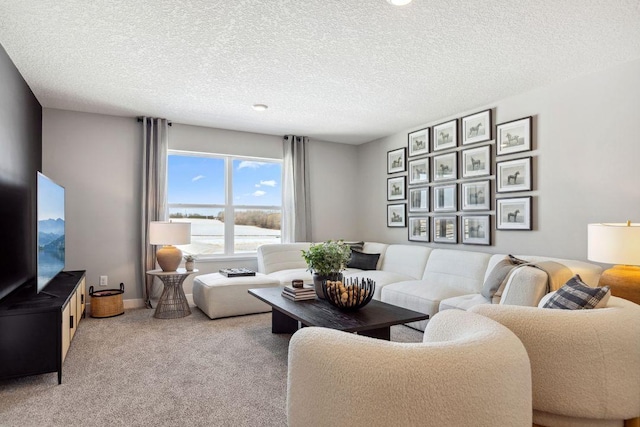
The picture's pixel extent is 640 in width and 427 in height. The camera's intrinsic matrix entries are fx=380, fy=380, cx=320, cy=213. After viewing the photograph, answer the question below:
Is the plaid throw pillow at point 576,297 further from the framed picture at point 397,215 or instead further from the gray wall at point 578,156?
the framed picture at point 397,215

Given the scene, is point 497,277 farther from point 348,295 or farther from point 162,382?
point 162,382

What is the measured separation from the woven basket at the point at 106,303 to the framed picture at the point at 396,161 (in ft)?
12.9

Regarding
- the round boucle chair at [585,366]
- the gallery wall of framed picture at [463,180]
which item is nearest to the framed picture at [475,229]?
the gallery wall of framed picture at [463,180]

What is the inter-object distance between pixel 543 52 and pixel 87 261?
516cm

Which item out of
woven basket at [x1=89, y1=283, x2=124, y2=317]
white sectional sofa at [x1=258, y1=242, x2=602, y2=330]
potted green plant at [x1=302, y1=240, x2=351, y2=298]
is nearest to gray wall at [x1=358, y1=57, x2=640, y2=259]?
white sectional sofa at [x1=258, y1=242, x2=602, y2=330]

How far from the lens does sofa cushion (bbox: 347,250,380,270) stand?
5.07 m

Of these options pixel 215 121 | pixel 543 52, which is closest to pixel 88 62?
pixel 215 121

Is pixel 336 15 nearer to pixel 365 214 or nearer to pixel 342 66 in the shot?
pixel 342 66

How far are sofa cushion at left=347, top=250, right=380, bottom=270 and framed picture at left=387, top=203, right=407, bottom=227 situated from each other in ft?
2.14

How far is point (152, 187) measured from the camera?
479 centimetres

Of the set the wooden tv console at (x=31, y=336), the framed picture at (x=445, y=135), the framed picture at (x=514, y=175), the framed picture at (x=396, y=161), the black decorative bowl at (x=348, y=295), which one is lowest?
the wooden tv console at (x=31, y=336)

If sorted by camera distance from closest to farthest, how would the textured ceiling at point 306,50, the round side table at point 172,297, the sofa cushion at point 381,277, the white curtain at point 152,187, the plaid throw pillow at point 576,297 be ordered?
the plaid throw pillow at point 576,297
the textured ceiling at point 306,50
the sofa cushion at point 381,277
the round side table at point 172,297
the white curtain at point 152,187

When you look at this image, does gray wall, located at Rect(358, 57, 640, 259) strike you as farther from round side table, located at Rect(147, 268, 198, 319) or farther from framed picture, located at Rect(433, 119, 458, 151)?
round side table, located at Rect(147, 268, 198, 319)

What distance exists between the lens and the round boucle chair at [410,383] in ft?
2.91
